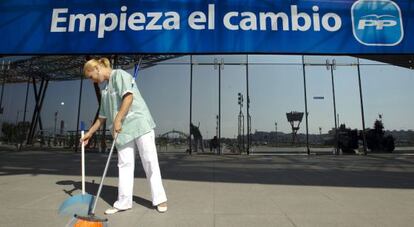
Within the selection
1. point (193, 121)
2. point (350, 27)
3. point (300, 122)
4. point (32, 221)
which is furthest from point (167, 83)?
point (32, 221)


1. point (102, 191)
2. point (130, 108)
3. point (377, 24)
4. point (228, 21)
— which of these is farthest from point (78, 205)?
point (377, 24)

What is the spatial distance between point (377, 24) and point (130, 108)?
13.0ft

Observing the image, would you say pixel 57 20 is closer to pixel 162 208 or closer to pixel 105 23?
pixel 105 23

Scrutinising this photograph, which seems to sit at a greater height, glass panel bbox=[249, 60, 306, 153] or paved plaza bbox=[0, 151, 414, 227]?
glass panel bbox=[249, 60, 306, 153]

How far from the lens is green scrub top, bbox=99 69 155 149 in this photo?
3293 millimetres

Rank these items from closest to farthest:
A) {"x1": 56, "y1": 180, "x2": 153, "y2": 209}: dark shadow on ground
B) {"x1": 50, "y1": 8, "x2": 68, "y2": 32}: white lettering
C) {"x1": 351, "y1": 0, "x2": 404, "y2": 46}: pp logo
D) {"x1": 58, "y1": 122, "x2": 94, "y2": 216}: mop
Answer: {"x1": 58, "y1": 122, "x2": 94, "y2": 216}: mop, {"x1": 56, "y1": 180, "x2": 153, "y2": 209}: dark shadow on ground, {"x1": 351, "y1": 0, "x2": 404, "y2": 46}: pp logo, {"x1": 50, "y1": 8, "x2": 68, "y2": 32}: white lettering

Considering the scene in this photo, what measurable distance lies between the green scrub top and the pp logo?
353 centimetres

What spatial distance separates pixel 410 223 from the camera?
3.00 m

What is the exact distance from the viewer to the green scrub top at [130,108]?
3.29 meters

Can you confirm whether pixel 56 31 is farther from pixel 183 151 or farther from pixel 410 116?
pixel 410 116

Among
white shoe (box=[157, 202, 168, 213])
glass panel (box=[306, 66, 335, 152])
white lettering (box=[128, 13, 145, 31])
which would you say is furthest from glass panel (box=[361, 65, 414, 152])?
white shoe (box=[157, 202, 168, 213])

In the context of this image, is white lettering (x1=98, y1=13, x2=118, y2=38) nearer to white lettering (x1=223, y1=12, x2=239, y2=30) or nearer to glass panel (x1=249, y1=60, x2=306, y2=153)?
white lettering (x1=223, y1=12, x2=239, y2=30)

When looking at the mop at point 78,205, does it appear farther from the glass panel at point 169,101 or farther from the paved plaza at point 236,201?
the glass panel at point 169,101

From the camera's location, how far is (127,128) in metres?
3.33
